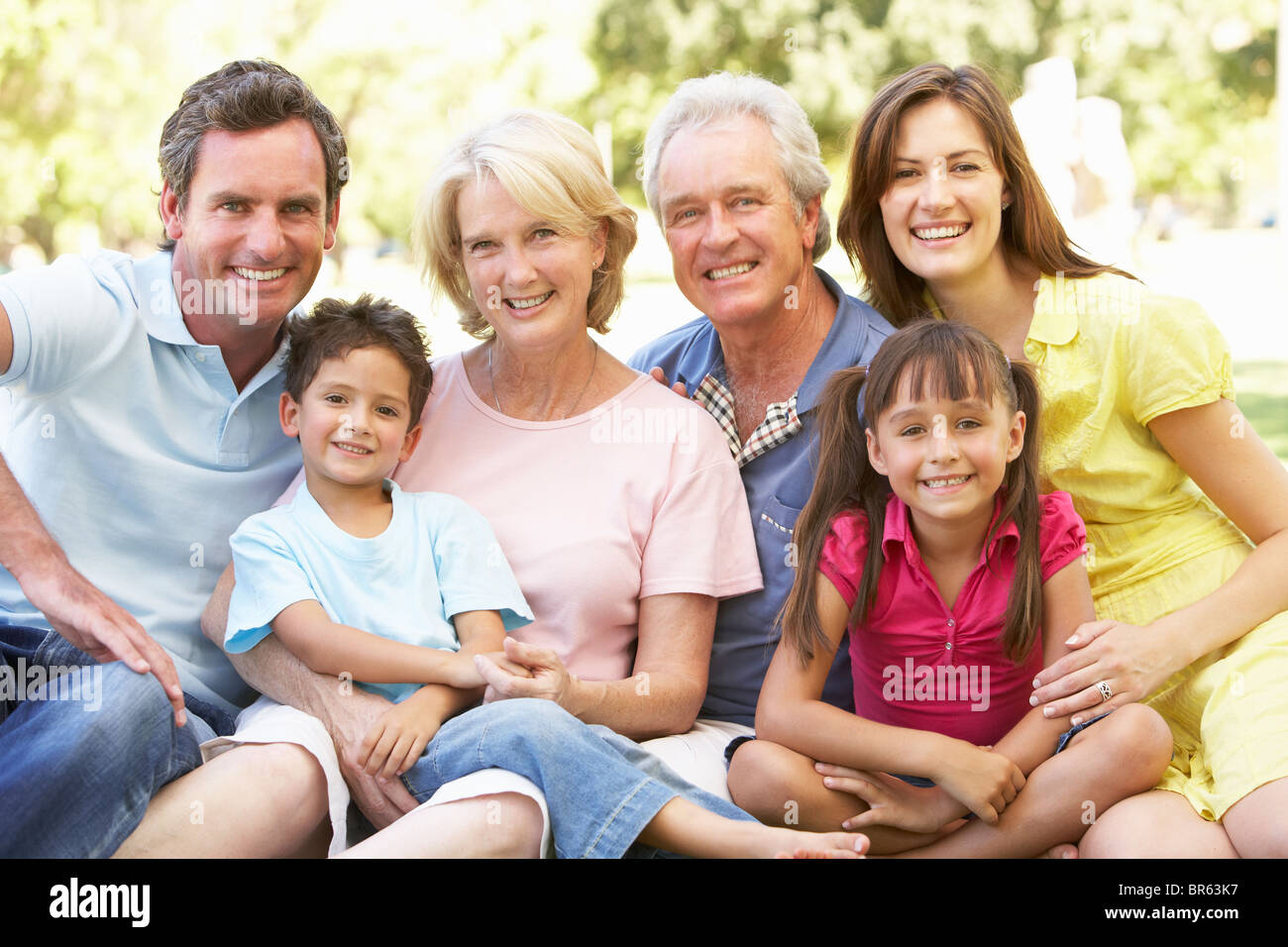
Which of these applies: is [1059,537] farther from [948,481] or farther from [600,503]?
[600,503]

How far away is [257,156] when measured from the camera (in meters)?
2.89

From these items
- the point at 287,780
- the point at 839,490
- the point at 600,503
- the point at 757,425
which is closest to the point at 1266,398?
the point at 757,425

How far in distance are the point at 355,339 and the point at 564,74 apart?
61.9ft

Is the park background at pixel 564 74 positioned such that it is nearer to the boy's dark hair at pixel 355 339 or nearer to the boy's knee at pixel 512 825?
the boy's dark hair at pixel 355 339

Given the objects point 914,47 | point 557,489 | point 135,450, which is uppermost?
point 914,47

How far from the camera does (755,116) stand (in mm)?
3135

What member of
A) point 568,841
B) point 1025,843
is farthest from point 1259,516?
point 568,841

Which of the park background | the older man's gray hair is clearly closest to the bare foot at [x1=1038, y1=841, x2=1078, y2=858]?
the older man's gray hair

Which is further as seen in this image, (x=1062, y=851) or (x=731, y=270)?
(x=731, y=270)

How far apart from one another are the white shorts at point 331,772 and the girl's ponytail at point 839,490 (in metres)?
0.67

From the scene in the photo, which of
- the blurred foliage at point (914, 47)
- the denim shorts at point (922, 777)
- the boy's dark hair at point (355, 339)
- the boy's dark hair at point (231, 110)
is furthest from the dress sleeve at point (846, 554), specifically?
the blurred foliage at point (914, 47)

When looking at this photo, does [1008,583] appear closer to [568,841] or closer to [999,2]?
[568,841]

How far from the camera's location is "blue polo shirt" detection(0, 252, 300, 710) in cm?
280

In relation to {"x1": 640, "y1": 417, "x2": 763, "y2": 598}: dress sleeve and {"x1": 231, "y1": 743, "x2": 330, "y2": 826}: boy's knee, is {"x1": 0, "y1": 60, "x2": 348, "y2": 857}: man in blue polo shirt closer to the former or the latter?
{"x1": 231, "y1": 743, "x2": 330, "y2": 826}: boy's knee
